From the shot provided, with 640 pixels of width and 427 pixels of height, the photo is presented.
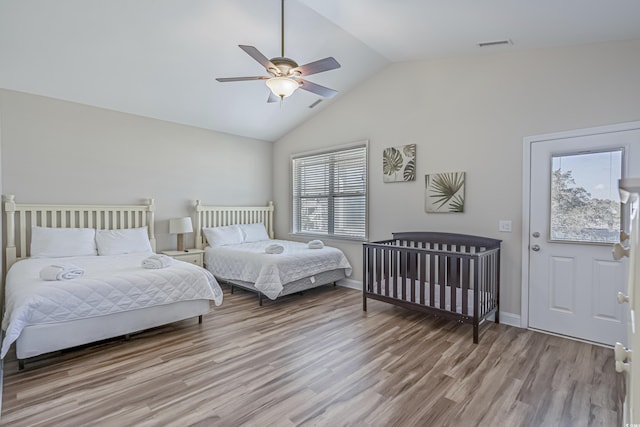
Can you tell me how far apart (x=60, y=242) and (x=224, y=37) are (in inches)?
118

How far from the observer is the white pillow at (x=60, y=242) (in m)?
3.56

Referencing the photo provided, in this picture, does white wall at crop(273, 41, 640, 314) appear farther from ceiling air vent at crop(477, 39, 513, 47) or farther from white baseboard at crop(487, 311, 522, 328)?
ceiling air vent at crop(477, 39, 513, 47)

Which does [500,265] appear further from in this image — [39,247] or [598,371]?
[39,247]

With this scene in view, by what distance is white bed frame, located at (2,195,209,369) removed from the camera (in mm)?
2398

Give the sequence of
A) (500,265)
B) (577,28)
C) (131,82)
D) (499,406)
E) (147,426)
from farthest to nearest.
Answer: (131,82) → (500,265) → (577,28) → (499,406) → (147,426)

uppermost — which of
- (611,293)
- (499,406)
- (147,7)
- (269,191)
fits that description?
(147,7)

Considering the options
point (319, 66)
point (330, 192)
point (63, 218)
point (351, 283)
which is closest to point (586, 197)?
point (319, 66)

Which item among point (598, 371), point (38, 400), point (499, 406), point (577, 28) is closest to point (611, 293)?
point (598, 371)

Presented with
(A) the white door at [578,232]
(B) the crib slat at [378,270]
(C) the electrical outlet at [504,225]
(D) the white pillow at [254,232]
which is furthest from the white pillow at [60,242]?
(A) the white door at [578,232]

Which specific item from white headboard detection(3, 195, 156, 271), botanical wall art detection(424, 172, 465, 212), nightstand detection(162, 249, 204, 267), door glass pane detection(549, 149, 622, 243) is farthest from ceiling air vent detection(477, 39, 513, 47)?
white headboard detection(3, 195, 156, 271)

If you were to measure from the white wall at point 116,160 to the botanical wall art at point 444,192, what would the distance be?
3.27 metres

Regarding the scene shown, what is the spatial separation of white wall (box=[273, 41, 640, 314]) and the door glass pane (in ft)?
0.98

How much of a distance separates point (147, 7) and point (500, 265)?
170 inches

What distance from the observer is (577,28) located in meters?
2.58
